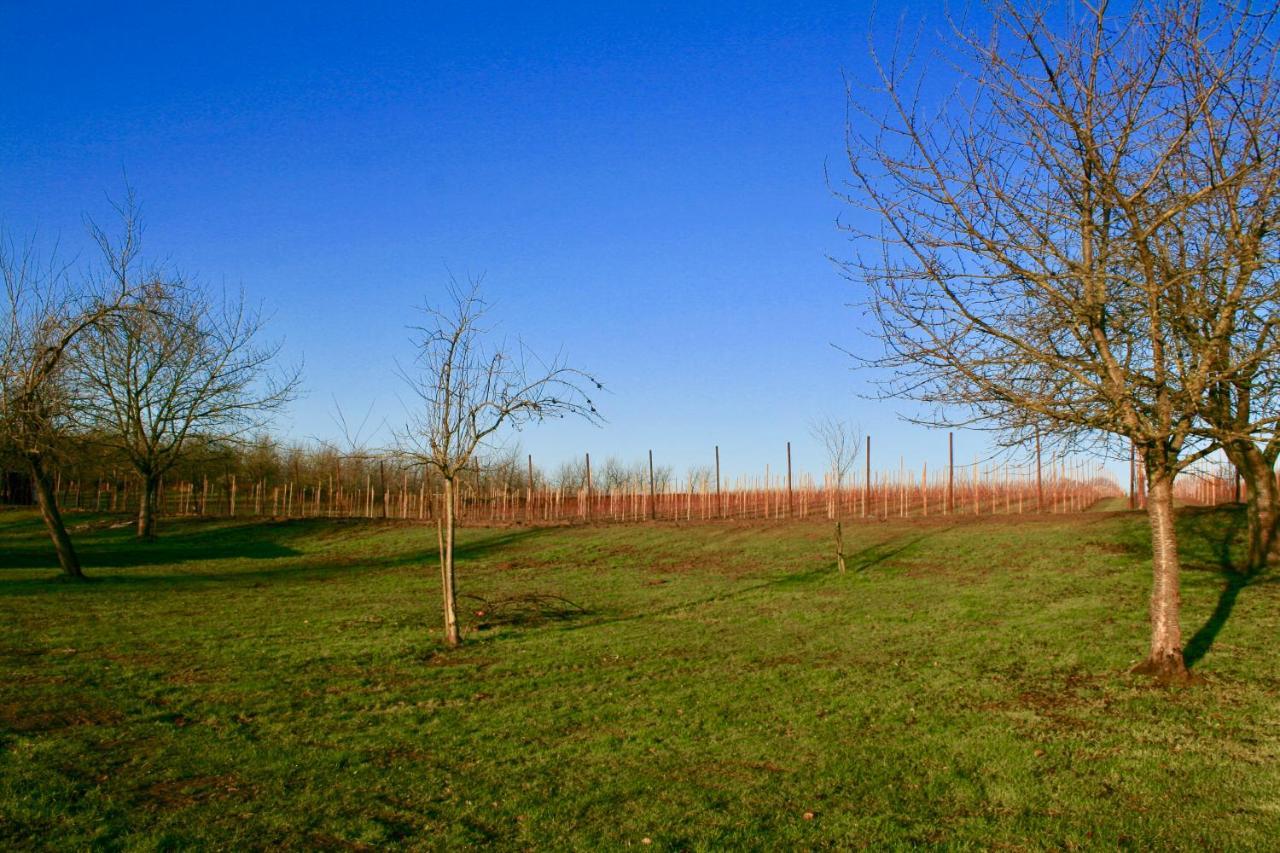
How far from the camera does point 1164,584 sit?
8.16 m

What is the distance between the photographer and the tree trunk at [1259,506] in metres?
14.1

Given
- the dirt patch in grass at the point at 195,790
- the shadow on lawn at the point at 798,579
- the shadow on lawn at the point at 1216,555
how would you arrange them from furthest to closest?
the shadow on lawn at the point at 798,579, the shadow on lawn at the point at 1216,555, the dirt patch in grass at the point at 195,790

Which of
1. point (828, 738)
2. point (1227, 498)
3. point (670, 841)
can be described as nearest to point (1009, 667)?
point (828, 738)

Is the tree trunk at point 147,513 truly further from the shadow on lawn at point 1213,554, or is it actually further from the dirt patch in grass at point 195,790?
the shadow on lawn at point 1213,554

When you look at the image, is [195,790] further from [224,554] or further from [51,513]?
[224,554]

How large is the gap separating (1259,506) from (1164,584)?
28.1 ft

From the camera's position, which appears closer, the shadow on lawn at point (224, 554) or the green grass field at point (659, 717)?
the green grass field at point (659, 717)

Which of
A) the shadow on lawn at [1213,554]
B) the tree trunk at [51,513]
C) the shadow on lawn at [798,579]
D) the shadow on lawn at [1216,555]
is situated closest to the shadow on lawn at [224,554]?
the tree trunk at [51,513]

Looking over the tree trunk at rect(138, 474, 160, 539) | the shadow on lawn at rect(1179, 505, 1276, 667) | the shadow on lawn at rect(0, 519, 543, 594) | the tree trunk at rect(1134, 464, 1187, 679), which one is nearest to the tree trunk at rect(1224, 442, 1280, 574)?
the shadow on lawn at rect(1179, 505, 1276, 667)

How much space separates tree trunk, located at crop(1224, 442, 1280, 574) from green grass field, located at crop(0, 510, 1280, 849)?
0.93 m

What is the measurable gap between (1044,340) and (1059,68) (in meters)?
2.53

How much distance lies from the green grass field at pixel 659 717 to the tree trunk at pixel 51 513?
4.99ft

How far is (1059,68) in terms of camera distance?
7.91m

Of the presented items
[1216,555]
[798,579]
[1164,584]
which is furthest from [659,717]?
[1216,555]
